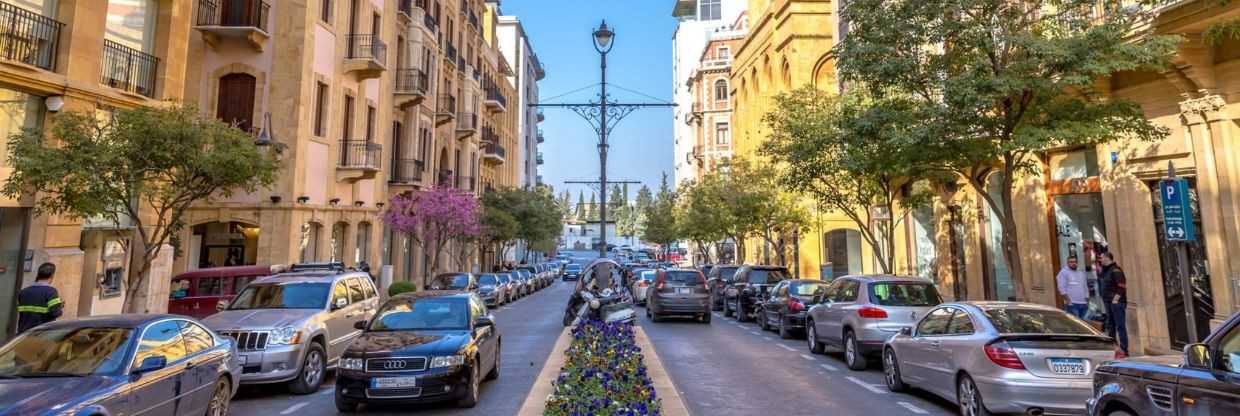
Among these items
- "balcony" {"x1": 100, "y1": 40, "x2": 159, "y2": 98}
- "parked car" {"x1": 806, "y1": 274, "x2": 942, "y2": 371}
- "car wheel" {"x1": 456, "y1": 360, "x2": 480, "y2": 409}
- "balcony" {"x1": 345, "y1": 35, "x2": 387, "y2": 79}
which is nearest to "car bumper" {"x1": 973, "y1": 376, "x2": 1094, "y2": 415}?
"parked car" {"x1": 806, "y1": 274, "x2": 942, "y2": 371}

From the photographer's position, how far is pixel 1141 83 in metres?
12.5

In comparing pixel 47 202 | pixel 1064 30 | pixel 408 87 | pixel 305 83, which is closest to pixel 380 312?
pixel 47 202

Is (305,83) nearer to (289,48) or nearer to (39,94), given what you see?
(289,48)

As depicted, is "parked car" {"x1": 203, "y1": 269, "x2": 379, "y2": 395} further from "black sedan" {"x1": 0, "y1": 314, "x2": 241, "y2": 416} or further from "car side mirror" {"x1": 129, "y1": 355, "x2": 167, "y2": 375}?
"car side mirror" {"x1": 129, "y1": 355, "x2": 167, "y2": 375}

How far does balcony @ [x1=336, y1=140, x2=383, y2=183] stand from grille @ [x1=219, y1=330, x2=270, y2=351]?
1546 centimetres

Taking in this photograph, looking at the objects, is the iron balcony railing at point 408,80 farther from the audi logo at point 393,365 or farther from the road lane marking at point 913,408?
the road lane marking at point 913,408

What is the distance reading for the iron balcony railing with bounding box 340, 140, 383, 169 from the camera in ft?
77.5

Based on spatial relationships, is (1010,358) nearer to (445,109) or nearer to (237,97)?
(237,97)

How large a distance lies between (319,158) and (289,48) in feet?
12.5

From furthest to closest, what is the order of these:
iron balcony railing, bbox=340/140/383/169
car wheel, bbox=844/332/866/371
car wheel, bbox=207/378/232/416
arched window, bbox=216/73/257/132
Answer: iron balcony railing, bbox=340/140/383/169 < arched window, bbox=216/73/257/132 < car wheel, bbox=844/332/866/371 < car wheel, bbox=207/378/232/416

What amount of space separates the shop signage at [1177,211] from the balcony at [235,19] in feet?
74.3

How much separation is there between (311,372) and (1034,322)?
31.3 ft

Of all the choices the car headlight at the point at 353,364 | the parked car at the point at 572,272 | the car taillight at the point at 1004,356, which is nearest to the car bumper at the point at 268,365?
the car headlight at the point at 353,364

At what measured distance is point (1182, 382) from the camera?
4289 mm
